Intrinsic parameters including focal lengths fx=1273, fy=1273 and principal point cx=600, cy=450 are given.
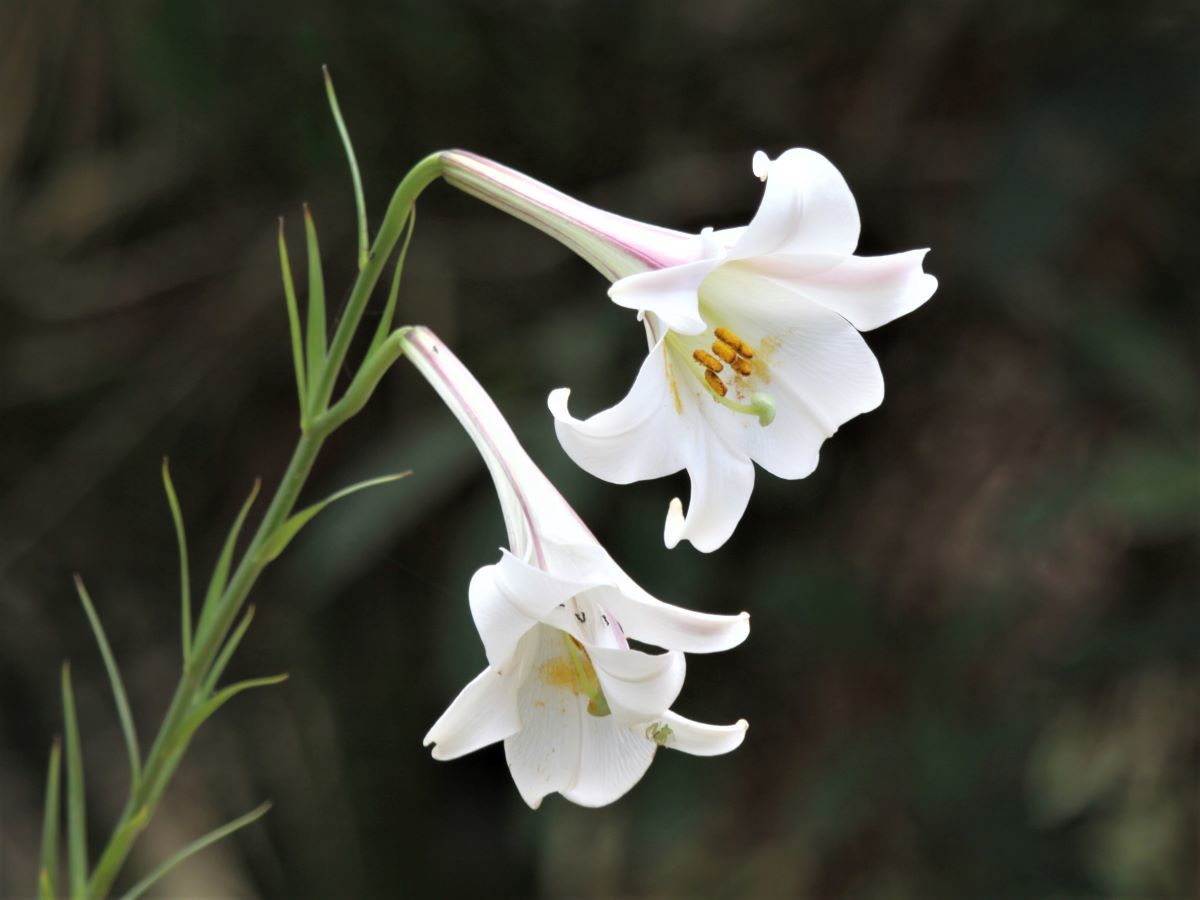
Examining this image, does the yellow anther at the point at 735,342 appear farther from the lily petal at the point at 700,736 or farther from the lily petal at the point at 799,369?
the lily petal at the point at 700,736

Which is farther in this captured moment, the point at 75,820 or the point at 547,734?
the point at 75,820

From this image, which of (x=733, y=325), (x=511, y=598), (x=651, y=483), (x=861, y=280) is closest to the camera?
(x=511, y=598)

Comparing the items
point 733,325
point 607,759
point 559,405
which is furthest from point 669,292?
point 607,759

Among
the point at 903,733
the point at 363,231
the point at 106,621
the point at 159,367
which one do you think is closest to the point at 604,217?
the point at 363,231

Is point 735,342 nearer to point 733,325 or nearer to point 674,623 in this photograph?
point 733,325

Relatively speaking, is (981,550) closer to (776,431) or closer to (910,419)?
(910,419)

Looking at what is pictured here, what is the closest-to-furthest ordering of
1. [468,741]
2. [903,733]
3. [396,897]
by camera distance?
[468,741], [903,733], [396,897]
